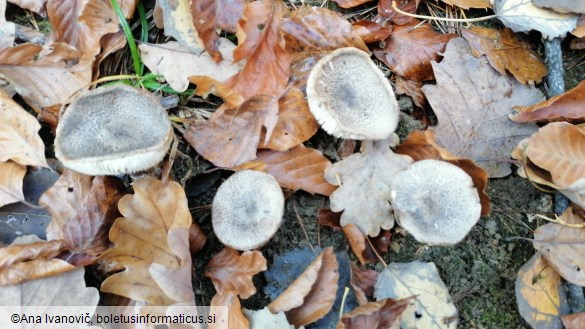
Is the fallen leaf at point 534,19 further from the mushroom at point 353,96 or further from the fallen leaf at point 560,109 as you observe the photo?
the mushroom at point 353,96

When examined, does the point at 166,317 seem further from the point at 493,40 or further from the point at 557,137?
the point at 493,40

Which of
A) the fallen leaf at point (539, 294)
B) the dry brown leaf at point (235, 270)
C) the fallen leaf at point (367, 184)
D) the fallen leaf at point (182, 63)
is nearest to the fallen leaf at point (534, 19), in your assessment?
the fallen leaf at point (367, 184)

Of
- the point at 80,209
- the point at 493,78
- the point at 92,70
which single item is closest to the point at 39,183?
the point at 80,209

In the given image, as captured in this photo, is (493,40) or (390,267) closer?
(390,267)

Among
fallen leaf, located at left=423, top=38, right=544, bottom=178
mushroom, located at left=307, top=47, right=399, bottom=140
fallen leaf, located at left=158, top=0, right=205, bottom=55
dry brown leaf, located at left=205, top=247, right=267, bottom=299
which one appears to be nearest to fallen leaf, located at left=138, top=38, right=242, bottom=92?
fallen leaf, located at left=158, top=0, right=205, bottom=55

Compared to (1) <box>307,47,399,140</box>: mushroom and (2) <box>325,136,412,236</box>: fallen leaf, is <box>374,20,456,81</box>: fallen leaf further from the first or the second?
(2) <box>325,136,412,236</box>: fallen leaf

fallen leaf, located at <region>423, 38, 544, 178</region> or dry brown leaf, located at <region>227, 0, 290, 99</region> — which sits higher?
dry brown leaf, located at <region>227, 0, 290, 99</region>
